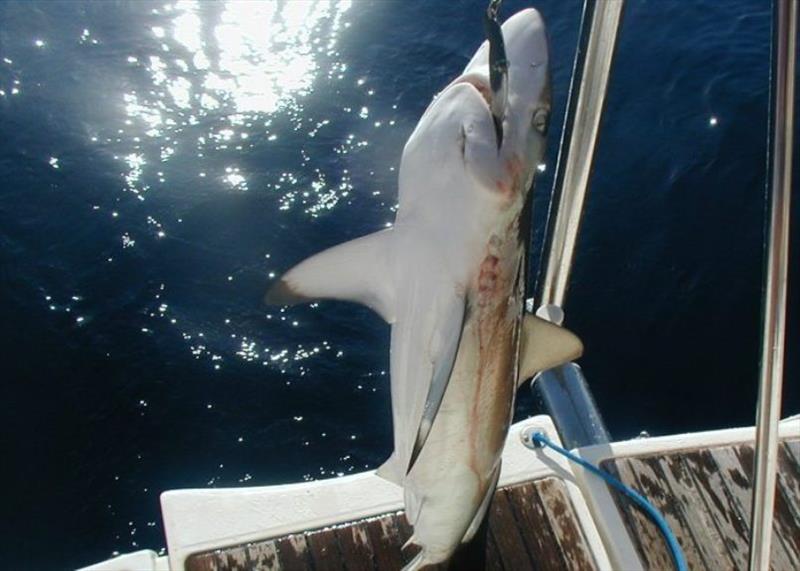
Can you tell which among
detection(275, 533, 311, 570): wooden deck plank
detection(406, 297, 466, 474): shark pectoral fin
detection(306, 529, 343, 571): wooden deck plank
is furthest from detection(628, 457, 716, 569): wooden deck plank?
detection(406, 297, 466, 474): shark pectoral fin

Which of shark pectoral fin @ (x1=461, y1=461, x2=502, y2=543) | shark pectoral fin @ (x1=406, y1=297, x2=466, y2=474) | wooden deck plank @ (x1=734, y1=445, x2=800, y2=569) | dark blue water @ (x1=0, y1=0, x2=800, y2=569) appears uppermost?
dark blue water @ (x1=0, y1=0, x2=800, y2=569)

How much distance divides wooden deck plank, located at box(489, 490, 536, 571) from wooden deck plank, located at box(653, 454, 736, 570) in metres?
0.75

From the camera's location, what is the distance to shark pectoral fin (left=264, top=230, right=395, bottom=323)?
2.09m

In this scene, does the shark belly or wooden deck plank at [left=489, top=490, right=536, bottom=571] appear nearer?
the shark belly

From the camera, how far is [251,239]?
7098 millimetres

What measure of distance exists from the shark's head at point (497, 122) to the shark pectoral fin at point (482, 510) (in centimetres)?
94

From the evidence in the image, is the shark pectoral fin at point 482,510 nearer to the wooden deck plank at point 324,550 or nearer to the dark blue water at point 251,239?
the wooden deck plank at point 324,550

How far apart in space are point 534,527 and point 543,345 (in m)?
1.49

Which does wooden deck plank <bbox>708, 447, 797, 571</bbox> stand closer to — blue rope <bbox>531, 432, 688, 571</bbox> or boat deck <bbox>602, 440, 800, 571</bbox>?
boat deck <bbox>602, 440, 800, 571</bbox>

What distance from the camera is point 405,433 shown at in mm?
2152

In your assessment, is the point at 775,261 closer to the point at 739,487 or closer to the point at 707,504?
the point at 707,504

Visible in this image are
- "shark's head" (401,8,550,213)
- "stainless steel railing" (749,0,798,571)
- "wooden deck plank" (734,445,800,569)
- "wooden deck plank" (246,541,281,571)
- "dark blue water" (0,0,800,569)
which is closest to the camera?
"stainless steel railing" (749,0,798,571)

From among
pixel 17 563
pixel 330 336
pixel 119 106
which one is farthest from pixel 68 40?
pixel 17 563

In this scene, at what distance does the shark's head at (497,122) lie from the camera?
6.16 feet
